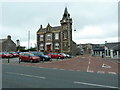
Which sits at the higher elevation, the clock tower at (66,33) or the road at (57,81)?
the clock tower at (66,33)

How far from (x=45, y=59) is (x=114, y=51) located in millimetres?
34530

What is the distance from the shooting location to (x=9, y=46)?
6788cm

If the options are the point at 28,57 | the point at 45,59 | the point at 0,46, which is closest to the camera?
the point at 28,57

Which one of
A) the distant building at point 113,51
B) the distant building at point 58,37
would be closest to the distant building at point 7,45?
the distant building at point 58,37

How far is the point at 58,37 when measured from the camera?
45844mm

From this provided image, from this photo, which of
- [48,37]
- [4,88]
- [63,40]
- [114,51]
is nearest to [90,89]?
[4,88]

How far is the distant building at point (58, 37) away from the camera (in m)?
44.2

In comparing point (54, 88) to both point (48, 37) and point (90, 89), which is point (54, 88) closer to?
point (90, 89)

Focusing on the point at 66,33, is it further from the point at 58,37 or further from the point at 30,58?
the point at 30,58

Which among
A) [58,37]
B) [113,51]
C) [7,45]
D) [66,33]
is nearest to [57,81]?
[66,33]

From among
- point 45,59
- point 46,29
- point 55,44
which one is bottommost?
point 45,59

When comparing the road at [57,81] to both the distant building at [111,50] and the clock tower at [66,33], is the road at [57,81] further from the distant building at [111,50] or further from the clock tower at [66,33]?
the distant building at [111,50]

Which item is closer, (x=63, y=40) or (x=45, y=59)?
(x=45, y=59)

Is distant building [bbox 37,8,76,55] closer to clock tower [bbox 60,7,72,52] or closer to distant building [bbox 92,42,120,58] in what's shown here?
clock tower [bbox 60,7,72,52]
